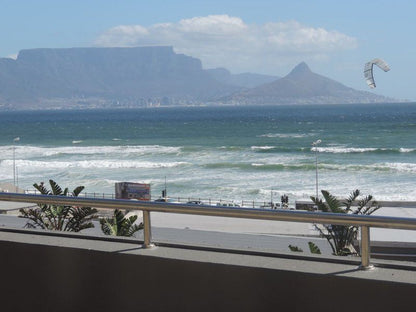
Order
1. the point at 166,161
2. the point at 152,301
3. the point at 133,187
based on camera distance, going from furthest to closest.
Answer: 1. the point at 166,161
2. the point at 133,187
3. the point at 152,301

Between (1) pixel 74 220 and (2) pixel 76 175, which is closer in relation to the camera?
(1) pixel 74 220

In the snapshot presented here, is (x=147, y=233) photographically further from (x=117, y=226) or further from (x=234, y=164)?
(x=234, y=164)

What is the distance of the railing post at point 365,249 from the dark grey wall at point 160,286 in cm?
12

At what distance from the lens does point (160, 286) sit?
314 centimetres

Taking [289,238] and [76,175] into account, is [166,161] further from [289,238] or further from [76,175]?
[289,238]

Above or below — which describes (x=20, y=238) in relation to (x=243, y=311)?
above

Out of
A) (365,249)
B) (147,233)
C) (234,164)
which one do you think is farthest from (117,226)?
(234,164)

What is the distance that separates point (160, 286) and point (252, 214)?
59 cm

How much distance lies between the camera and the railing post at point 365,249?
2.82m

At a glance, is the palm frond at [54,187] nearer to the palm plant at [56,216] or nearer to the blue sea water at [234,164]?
the palm plant at [56,216]

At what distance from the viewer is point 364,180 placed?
34562mm

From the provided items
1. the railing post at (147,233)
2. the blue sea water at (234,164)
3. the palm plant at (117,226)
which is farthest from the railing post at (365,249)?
the blue sea water at (234,164)

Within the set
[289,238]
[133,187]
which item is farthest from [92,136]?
[289,238]

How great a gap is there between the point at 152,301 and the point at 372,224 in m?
1.13
